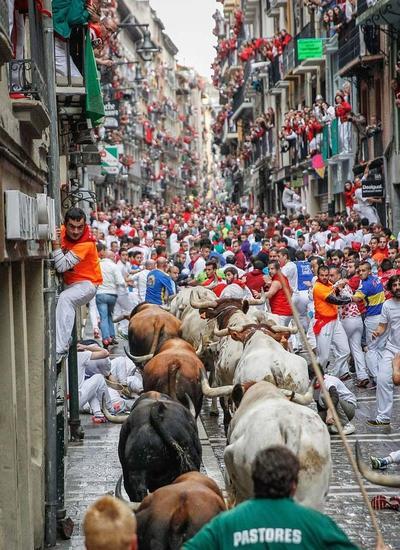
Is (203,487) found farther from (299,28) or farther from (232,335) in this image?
(299,28)

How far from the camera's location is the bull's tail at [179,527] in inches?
299

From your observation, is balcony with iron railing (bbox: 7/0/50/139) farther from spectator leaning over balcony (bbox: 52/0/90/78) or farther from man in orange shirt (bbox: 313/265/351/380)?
man in orange shirt (bbox: 313/265/351/380)

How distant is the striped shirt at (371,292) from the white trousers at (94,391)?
151 inches

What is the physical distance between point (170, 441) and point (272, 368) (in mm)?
2273

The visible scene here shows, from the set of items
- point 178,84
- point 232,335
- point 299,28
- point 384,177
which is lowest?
point 232,335

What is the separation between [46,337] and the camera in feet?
38.7

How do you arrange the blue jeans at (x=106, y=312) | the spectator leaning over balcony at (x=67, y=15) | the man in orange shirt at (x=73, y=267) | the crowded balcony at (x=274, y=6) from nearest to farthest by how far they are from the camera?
the man in orange shirt at (x=73, y=267), the spectator leaning over balcony at (x=67, y=15), the blue jeans at (x=106, y=312), the crowded balcony at (x=274, y=6)

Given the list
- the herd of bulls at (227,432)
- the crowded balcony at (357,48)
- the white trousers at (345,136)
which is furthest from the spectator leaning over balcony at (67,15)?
the white trousers at (345,136)

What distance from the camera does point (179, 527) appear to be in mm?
7617

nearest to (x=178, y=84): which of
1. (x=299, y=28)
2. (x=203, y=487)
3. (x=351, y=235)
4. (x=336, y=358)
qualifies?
(x=299, y=28)

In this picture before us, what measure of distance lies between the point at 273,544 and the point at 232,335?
27.0 feet

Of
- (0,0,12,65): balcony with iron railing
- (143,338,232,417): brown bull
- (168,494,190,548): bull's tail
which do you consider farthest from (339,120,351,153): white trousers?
(168,494,190,548): bull's tail

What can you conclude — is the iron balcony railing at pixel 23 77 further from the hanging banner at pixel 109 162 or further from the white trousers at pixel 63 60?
the hanging banner at pixel 109 162

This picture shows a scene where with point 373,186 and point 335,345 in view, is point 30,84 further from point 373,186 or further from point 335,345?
point 373,186
